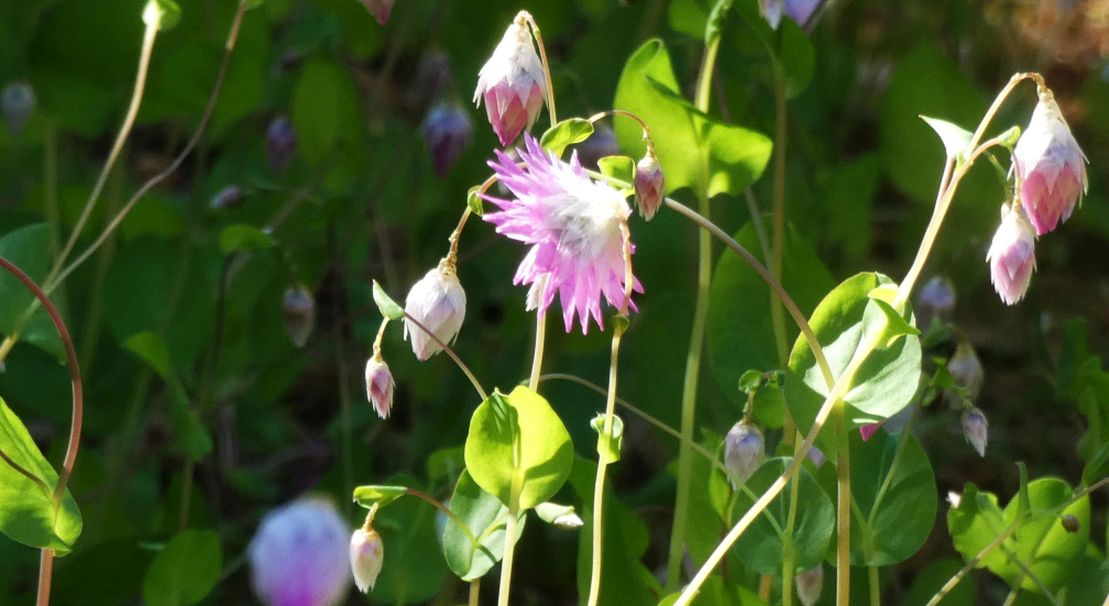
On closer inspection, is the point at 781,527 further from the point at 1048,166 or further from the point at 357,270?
the point at 357,270

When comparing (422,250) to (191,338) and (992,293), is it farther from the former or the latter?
(992,293)

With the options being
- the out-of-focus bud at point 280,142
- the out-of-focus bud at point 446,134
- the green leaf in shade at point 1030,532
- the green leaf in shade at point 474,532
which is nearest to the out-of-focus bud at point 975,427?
the green leaf in shade at point 1030,532

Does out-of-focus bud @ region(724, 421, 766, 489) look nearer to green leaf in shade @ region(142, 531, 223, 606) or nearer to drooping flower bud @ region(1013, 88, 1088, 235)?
drooping flower bud @ region(1013, 88, 1088, 235)

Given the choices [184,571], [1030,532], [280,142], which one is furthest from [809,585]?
[280,142]

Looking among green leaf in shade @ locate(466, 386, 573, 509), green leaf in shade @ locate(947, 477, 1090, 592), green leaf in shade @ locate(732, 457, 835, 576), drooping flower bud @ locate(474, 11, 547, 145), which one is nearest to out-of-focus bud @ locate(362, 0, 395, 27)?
drooping flower bud @ locate(474, 11, 547, 145)

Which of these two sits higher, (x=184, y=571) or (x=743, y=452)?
(x=743, y=452)
